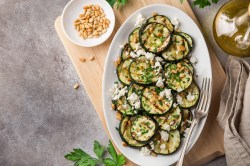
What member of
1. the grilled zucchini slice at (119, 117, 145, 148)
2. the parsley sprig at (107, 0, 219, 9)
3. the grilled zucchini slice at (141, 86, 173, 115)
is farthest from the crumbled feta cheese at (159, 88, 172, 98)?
the parsley sprig at (107, 0, 219, 9)

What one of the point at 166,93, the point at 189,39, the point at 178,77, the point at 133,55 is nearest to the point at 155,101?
the point at 166,93

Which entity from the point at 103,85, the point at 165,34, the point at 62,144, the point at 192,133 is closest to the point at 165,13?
the point at 165,34

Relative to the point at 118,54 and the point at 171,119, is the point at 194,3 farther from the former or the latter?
the point at 171,119

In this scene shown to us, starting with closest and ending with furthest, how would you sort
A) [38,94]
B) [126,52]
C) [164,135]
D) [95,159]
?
[164,135], [126,52], [95,159], [38,94]

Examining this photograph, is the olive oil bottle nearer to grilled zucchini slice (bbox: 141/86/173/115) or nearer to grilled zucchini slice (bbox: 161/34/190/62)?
grilled zucchini slice (bbox: 161/34/190/62)

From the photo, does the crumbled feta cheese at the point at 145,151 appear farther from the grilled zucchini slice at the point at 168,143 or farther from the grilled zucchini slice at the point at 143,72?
the grilled zucchini slice at the point at 143,72

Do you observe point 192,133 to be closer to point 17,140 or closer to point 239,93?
point 239,93
